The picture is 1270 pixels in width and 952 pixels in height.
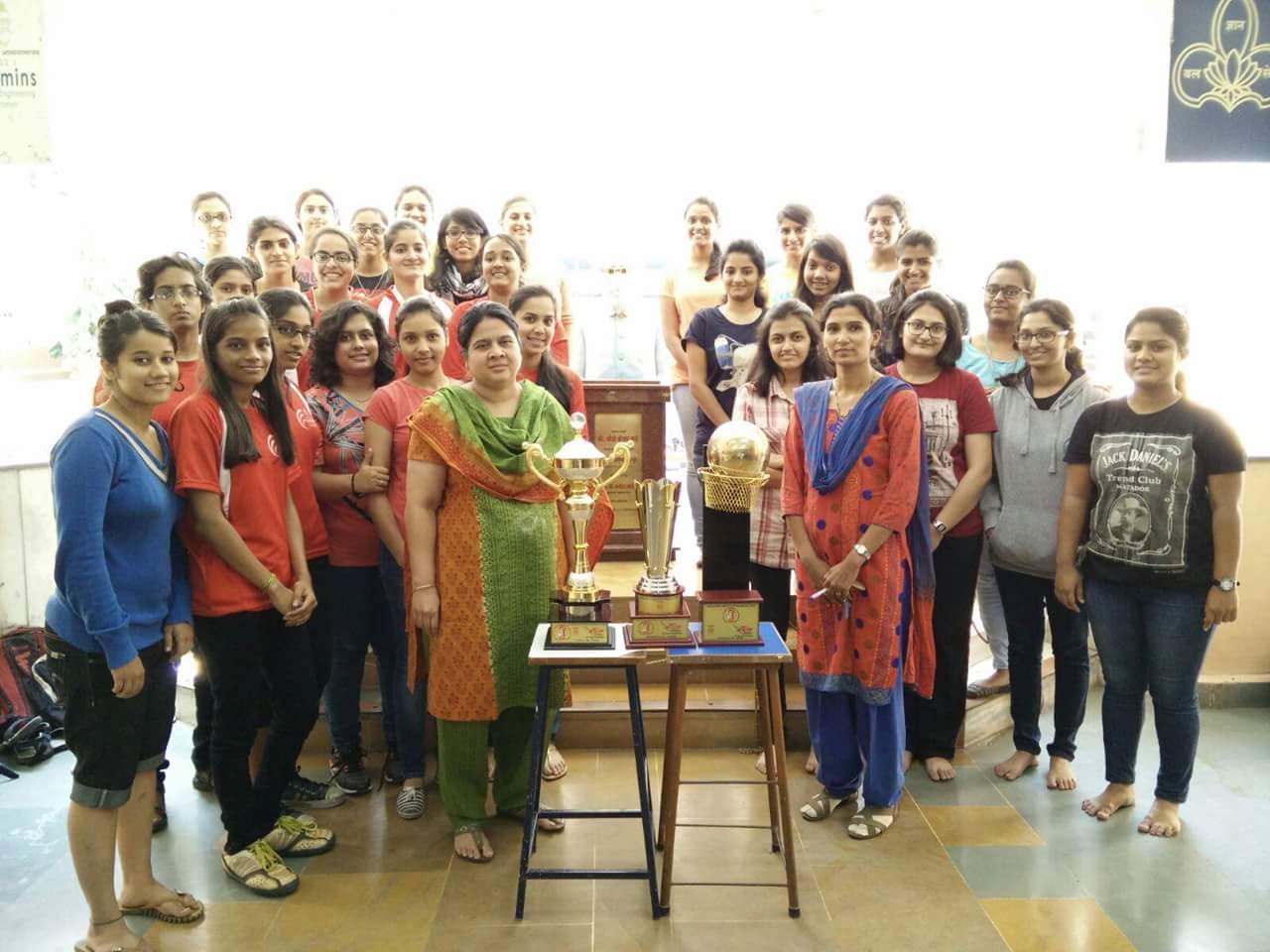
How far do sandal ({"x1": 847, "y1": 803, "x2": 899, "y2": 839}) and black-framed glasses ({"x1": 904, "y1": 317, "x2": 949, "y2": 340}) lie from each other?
149cm

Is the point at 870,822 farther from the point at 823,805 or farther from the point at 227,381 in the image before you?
the point at 227,381

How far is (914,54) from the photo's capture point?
18.7ft

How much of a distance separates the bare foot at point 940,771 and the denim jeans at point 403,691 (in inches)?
69.7

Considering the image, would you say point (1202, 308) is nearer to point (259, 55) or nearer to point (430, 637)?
point (430, 637)

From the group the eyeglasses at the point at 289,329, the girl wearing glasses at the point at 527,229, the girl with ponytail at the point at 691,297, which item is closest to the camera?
the eyeglasses at the point at 289,329

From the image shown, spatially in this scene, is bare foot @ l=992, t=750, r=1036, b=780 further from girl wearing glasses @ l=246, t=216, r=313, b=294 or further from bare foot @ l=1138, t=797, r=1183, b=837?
girl wearing glasses @ l=246, t=216, r=313, b=294

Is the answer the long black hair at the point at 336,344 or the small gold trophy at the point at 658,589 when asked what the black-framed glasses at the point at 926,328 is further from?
the long black hair at the point at 336,344

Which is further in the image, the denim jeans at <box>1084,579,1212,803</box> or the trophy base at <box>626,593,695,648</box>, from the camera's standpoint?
the denim jeans at <box>1084,579,1212,803</box>

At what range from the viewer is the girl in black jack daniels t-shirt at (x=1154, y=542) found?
2771mm

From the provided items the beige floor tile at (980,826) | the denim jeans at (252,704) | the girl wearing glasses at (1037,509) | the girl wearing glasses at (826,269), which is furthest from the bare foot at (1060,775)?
the denim jeans at (252,704)

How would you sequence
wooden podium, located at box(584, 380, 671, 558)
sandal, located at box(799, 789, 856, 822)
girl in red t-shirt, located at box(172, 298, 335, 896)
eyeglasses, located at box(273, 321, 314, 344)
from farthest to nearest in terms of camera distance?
wooden podium, located at box(584, 380, 671, 558) → sandal, located at box(799, 789, 856, 822) → eyeglasses, located at box(273, 321, 314, 344) → girl in red t-shirt, located at box(172, 298, 335, 896)

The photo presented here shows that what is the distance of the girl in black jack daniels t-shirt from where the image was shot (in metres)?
2.77

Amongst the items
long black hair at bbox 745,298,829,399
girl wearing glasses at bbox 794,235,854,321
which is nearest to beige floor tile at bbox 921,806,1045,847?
long black hair at bbox 745,298,829,399

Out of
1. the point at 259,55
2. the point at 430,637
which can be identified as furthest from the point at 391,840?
the point at 259,55
